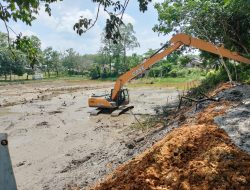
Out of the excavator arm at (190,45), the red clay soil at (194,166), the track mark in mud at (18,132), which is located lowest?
the track mark in mud at (18,132)

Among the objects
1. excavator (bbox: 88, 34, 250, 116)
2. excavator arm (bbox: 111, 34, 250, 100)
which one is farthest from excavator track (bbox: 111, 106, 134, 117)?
excavator arm (bbox: 111, 34, 250, 100)

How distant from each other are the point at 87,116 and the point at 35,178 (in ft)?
37.6

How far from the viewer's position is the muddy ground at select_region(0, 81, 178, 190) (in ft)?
33.0

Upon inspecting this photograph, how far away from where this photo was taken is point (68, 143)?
49.3 ft

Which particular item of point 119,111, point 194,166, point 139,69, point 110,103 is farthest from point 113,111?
point 194,166

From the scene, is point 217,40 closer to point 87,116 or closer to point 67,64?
point 87,116

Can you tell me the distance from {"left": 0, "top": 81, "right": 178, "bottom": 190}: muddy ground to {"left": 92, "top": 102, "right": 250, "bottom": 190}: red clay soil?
2931mm

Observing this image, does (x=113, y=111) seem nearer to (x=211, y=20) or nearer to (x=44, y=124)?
(x=44, y=124)

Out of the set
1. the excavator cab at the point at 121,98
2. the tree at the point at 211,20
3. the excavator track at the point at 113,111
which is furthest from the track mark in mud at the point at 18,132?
the tree at the point at 211,20

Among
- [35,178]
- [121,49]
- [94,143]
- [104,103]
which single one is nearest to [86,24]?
[35,178]

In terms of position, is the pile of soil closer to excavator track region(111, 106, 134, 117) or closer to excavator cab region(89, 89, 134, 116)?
excavator track region(111, 106, 134, 117)

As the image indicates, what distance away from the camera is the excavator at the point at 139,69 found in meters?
16.7

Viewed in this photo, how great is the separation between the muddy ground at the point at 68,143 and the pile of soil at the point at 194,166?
2.95 meters

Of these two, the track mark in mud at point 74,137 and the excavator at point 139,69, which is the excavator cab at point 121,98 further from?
the track mark in mud at point 74,137
